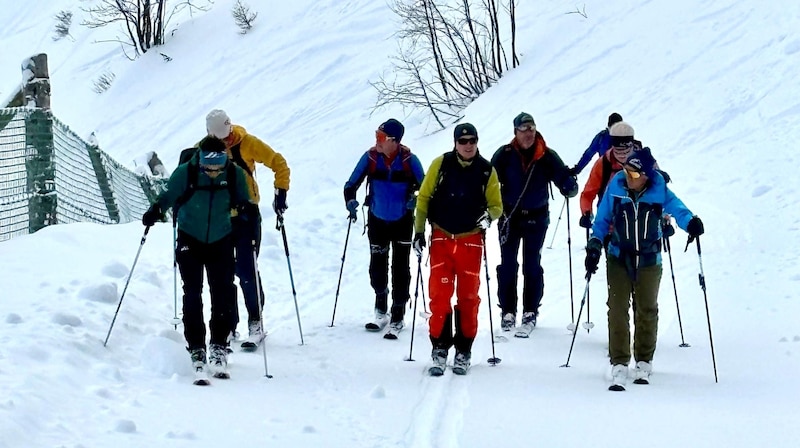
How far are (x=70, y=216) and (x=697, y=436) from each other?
26.7ft

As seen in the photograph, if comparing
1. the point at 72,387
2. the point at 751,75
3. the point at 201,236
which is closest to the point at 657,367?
the point at 201,236

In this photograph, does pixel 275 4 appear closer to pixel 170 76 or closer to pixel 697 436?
pixel 170 76

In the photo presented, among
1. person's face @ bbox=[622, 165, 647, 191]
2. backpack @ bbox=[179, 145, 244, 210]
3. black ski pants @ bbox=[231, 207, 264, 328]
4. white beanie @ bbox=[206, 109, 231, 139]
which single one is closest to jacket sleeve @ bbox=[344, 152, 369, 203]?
black ski pants @ bbox=[231, 207, 264, 328]

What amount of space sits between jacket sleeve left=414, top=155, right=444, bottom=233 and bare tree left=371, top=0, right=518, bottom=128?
42.5 ft

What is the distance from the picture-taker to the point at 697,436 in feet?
17.8

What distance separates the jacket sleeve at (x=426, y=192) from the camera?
24.1ft

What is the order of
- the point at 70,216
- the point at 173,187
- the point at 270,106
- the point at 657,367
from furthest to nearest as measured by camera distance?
the point at 270,106, the point at 70,216, the point at 657,367, the point at 173,187

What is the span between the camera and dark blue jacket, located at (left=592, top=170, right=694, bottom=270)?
671 cm

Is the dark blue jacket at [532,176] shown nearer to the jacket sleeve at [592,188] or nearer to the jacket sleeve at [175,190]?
the jacket sleeve at [592,188]

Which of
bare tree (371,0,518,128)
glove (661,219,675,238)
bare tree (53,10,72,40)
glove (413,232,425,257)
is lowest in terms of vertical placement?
glove (413,232,425,257)

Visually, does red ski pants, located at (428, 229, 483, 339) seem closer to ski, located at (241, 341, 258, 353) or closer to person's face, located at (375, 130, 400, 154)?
person's face, located at (375, 130, 400, 154)

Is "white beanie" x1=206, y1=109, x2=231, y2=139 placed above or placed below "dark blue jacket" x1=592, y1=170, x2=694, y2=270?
above

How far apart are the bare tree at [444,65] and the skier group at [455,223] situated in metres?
11.7

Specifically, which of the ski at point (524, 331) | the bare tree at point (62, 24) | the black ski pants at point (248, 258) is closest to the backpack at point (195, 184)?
the black ski pants at point (248, 258)
